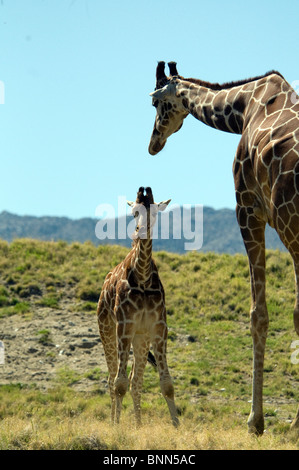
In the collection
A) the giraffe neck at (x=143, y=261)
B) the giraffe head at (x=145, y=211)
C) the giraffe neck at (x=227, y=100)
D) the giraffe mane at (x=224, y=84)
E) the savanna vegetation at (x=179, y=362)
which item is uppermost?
the giraffe mane at (x=224, y=84)

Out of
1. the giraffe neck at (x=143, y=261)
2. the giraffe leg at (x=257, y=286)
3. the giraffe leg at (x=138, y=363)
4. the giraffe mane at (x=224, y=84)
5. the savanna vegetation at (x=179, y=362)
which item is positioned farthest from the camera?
the giraffe leg at (x=138, y=363)

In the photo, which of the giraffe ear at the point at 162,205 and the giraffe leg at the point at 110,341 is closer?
the giraffe ear at the point at 162,205

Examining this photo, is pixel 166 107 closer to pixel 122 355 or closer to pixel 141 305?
pixel 141 305

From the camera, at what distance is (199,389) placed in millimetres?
18422

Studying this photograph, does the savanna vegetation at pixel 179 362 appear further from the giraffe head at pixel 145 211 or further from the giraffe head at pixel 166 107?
the giraffe head at pixel 166 107

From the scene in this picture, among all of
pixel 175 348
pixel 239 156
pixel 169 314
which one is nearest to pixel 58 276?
pixel 169 314

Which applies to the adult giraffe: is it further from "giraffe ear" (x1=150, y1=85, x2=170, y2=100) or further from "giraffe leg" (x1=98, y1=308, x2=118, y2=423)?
"giraffe leg" (x1=98, y1=308, x2=118, y2=423)

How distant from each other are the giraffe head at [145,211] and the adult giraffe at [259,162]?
155cm

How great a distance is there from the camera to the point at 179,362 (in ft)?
67.0

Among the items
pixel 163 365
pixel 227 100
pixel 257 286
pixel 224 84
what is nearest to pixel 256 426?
pixel 257 286

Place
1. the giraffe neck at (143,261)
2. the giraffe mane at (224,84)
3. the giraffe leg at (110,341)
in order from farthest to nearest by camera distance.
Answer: the giraffe leg at (110,341), the giraffe neck at (143,261), the giraffe mane at (224,84)

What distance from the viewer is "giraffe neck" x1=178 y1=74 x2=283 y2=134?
405 inches

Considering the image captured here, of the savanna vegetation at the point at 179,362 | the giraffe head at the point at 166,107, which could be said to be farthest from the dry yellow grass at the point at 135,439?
the giraffe head at the point at 166,107

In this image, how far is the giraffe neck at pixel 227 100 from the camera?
1030cm
